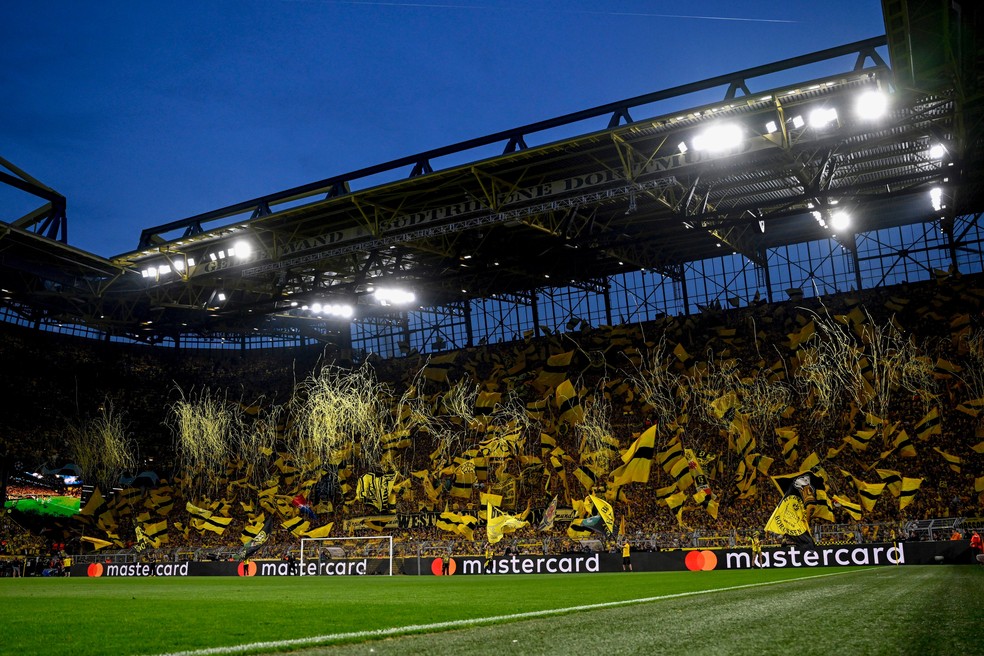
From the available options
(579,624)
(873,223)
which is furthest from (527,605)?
(873,223)

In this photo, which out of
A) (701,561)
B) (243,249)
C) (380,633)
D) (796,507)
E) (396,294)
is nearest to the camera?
(380,633)

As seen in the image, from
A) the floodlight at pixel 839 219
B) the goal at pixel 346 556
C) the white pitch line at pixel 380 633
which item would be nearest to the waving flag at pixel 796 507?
the goal at pixel 346 556

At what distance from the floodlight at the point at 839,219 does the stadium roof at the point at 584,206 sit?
1.47 ft

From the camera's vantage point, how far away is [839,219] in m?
41.3

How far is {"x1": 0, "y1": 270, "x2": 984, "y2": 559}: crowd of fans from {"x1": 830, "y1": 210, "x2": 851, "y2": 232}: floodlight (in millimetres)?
4559

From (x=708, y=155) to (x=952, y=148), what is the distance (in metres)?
8.99

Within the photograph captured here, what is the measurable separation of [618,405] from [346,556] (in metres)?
14.8

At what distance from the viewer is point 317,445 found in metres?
41.2

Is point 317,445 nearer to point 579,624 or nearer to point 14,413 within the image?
point 14,413

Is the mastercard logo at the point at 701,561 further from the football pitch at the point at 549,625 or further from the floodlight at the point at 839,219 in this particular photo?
the floodlight at the point at 839,219

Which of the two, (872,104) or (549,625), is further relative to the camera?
(872,104)

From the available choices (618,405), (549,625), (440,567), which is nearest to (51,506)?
(440,567)

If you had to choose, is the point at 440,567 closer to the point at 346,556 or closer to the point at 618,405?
the point at 346,556

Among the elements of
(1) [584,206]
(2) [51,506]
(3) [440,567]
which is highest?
(1) [584,206]
